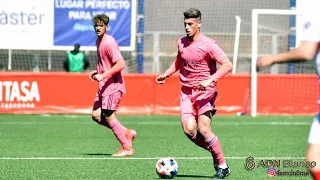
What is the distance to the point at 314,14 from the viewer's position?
6.27m

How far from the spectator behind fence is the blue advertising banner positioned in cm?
47

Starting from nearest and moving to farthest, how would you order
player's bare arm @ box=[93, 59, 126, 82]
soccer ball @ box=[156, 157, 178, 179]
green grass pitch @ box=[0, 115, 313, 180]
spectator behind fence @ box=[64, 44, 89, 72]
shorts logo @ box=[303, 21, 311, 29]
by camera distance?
shorts logo @ box=[303, 21, 311, 29]
soccer ball @ box=[156, 157, 178, 179]
green grass pitch @ box=[0, 115, 313, 180]
player's bare arm @ box=[93, 59, 126, 82]
spectator behind fence @ box=[64, 44, 89, 72]

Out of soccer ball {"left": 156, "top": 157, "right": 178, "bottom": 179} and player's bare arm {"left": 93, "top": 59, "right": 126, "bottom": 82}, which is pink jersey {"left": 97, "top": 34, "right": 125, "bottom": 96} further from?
soccer ball {"left": 156, "top": 157, "right": 178, "bottom": 179}

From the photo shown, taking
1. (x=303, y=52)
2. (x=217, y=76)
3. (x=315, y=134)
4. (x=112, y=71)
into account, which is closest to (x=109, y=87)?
(x=112, y=71)

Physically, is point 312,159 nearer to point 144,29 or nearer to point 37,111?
point 37,111

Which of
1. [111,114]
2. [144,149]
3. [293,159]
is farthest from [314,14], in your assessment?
[144,149]

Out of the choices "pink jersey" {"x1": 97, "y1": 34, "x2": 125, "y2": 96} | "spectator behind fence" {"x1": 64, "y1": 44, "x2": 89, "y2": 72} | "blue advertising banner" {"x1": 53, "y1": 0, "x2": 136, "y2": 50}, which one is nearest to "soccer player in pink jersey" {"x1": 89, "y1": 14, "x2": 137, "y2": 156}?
"pink jersey" {"x1": 97, "y1": 34, "x2": 125, "y2": 96}

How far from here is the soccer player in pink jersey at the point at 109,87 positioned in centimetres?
1262

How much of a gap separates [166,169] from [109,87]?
10.5ft

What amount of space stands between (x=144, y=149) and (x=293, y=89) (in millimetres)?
9482

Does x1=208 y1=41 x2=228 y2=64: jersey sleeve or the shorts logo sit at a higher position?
the shorts logo

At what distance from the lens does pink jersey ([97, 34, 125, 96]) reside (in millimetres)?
12688

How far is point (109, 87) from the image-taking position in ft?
42.2

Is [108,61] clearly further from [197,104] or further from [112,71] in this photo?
[197,104]
